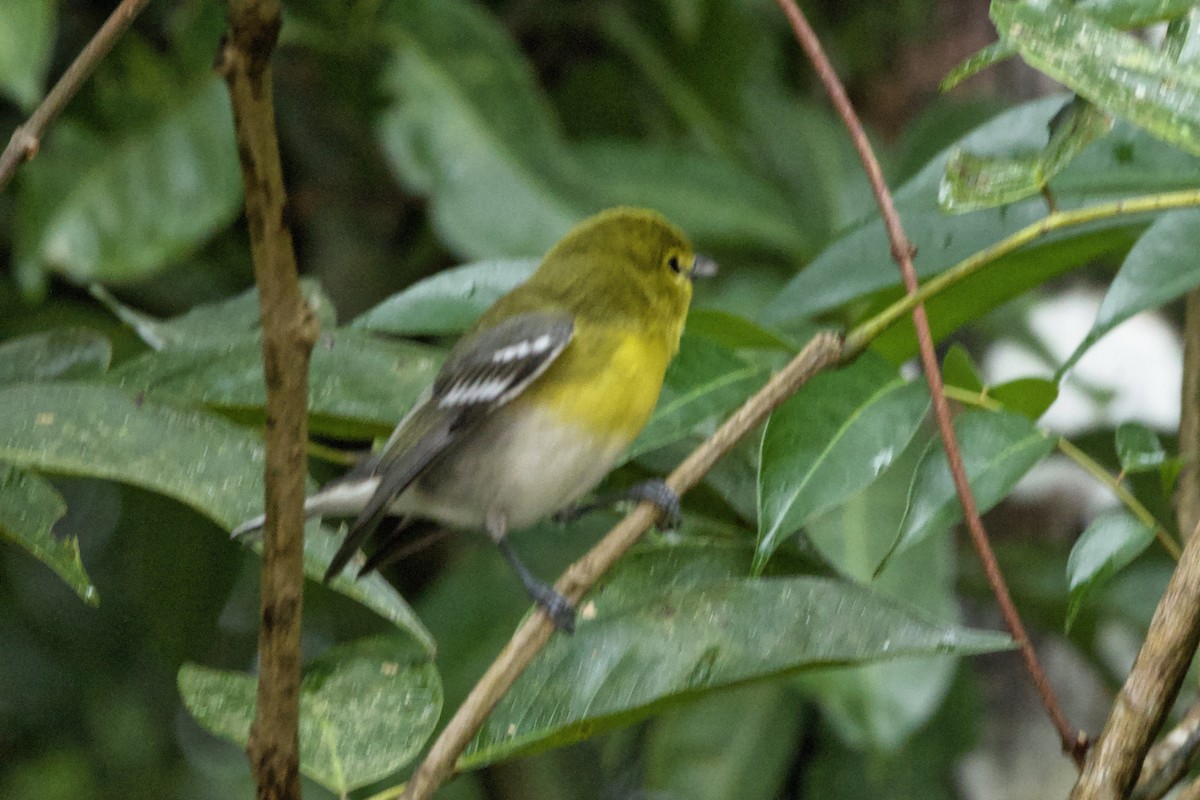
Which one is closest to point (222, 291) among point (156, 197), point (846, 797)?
point (156, 197)

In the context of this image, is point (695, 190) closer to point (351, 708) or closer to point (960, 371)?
point (960, 371)

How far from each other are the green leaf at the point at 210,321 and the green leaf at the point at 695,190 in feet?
2.61

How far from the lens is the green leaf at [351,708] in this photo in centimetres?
71

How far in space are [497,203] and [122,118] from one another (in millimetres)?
564

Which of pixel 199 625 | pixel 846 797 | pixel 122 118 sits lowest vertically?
pixel 846 797

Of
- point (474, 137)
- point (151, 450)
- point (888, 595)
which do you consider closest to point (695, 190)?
point (474, 137)

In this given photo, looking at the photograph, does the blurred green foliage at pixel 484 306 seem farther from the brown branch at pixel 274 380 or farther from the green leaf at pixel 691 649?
the brown branch at pixel 274 380

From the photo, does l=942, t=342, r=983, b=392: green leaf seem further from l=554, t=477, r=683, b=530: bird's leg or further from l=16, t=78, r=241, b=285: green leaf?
l=16, t=78, r=241, b=285: green leaf

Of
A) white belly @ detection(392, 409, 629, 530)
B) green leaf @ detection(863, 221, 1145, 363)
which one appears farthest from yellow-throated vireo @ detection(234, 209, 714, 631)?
green leaf @ detection(863, 221, 1145, 363)

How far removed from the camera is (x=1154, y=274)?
2.54 feet

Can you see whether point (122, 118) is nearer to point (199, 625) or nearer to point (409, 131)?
point (409, 131)

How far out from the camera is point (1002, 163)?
2.19 feet

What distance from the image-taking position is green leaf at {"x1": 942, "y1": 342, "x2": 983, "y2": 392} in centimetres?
84

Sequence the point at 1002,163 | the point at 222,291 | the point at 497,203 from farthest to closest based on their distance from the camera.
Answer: the point at 222,291 < the point at 497,203 < the point at 1002,163
